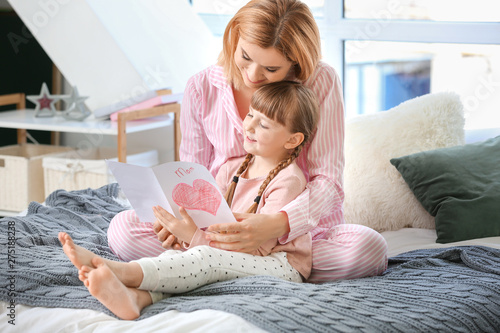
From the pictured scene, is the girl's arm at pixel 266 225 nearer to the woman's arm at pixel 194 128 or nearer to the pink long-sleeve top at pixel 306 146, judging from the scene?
the pink long-sleeve top at pixel 306 146

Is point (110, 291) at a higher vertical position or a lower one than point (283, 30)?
lower

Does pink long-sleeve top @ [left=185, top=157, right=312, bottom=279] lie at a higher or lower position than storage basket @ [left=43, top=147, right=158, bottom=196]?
higher

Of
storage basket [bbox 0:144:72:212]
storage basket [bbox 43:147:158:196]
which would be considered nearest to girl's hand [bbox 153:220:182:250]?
storage basket [bbox 43:147:158:196]

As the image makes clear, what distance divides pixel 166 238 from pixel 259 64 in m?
0.47

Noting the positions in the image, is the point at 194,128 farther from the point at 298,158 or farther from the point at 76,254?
the point at 76,254

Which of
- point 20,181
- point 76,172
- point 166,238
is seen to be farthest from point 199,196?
point 20,181

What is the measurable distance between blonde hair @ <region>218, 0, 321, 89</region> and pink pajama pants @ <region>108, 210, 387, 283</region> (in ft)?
1.34

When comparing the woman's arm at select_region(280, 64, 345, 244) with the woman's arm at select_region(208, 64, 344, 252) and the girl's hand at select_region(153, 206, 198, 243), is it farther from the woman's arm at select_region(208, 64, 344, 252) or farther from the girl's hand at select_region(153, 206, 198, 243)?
the girl's hand at select_region(153, 206, 198, 243)

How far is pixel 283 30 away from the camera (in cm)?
149

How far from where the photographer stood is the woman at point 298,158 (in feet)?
4.77

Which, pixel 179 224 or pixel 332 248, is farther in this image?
pixel 332 248

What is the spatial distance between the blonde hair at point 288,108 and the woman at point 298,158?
1.4 inches

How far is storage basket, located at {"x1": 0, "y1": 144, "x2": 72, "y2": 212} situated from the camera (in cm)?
280

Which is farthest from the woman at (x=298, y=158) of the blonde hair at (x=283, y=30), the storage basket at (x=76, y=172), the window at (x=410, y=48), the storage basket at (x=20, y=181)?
the storage basket at (x=20, y=181)
